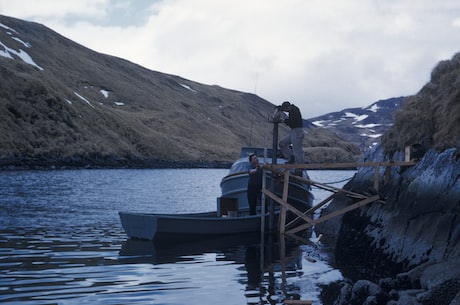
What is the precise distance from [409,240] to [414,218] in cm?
58

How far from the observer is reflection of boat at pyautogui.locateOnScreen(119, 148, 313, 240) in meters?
18.5

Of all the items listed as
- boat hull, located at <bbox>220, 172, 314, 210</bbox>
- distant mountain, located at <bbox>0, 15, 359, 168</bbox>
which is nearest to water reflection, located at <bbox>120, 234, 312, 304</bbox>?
boat hull, located at <bbox>220, 172, 314, 210</bbox>

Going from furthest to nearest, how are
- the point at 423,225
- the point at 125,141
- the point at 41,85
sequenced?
the point at 125,141 < the point at 41,85 < the point at 423,225

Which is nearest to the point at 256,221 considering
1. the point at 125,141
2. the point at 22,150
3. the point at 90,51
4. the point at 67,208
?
the point at 67,208

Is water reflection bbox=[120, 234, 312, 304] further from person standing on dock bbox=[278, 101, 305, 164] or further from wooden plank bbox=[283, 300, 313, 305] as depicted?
person standing on dock bbox=[278, 101, 305, 164]

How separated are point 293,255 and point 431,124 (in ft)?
19.3

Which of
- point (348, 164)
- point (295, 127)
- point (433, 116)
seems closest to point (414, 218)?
point (348, 164)

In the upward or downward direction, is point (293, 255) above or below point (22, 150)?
below

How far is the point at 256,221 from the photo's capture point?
20.9 meters

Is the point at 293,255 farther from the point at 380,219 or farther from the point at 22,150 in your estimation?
the point at 22,150

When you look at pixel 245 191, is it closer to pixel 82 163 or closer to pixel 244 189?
pixel 244 189

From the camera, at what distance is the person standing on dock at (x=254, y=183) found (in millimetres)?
20891

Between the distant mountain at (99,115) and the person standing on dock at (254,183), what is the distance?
1067 mm

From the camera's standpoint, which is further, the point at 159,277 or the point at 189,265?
the point at 189,265
